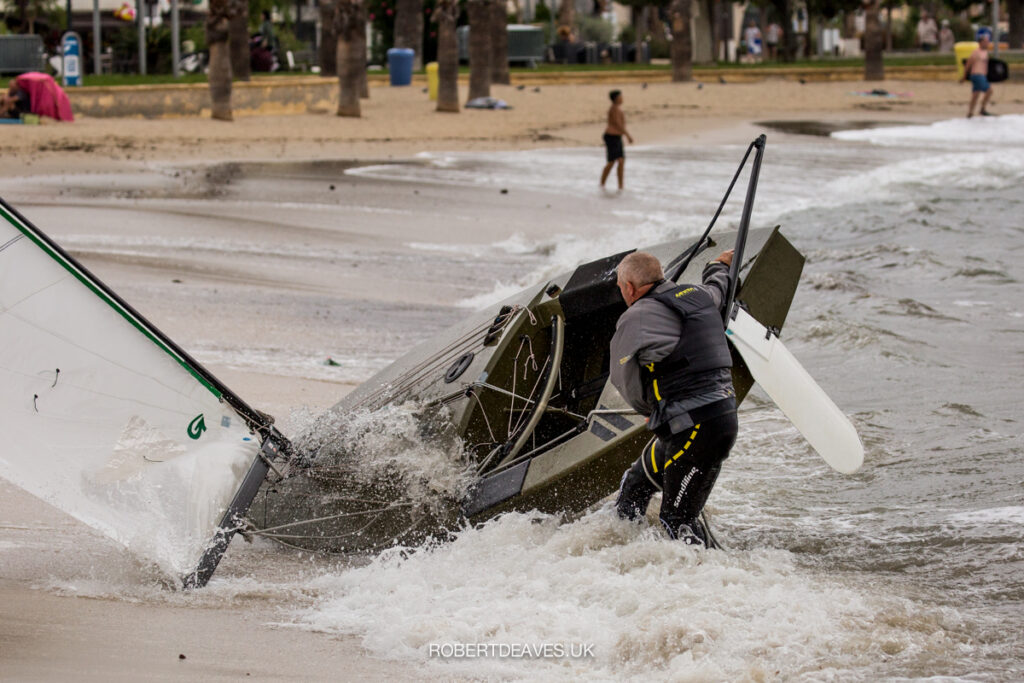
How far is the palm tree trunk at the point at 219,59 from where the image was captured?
23.6 metres

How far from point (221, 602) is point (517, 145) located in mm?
19451

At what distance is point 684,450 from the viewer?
17.6ft

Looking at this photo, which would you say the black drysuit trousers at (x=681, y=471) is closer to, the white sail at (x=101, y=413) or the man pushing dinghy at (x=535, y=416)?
the man pushing dinghy at (x=535, y=416)

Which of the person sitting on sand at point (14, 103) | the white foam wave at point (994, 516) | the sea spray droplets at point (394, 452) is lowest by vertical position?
the white foam wave at point (994, 516)

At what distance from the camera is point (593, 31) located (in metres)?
54.7

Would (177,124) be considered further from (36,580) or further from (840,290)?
(36,580)

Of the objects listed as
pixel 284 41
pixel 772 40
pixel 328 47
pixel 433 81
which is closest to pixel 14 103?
pixel 433 81

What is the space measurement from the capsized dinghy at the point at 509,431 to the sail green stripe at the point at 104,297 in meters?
0.67

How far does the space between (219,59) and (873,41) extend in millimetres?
19505

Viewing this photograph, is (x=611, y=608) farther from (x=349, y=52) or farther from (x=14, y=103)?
(x=349, y=52)

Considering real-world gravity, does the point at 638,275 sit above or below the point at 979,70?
below

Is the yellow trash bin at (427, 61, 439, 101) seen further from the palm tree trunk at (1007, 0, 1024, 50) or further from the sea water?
the palm tree trunk at (1007, 0, 1024, 50)

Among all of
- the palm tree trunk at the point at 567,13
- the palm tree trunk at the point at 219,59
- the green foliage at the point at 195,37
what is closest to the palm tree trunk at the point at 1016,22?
the palm tree trunk at the point at 567,13

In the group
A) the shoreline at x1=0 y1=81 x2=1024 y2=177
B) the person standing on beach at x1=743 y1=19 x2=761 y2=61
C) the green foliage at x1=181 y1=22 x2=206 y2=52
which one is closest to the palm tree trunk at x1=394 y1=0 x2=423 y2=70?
the shoreline at x1=0 y1=81 x2=1024 y2=177
